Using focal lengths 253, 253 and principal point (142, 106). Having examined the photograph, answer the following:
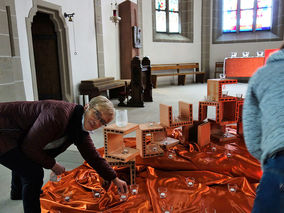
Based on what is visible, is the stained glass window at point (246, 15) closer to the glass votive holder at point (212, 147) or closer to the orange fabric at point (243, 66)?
the orange fabric at point (243, 66)

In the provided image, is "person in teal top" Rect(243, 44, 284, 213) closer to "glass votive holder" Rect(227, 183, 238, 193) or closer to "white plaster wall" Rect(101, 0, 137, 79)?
"glass votive holder" Rect(227, 183, 238, 193)

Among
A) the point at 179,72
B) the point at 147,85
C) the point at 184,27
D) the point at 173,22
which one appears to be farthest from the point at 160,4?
the point at 147,85

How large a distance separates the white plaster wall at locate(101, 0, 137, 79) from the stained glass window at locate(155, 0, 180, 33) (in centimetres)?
278

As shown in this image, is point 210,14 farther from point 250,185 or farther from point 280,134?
point 280,134

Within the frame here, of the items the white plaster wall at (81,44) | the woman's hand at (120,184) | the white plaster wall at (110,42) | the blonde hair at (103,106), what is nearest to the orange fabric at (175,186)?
the woman's hand at (120,184)

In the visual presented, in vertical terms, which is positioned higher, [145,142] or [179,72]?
[179,72]

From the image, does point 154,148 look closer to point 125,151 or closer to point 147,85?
point 125,151

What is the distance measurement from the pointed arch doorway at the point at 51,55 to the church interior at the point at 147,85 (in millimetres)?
23

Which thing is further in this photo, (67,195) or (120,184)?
(67,195)

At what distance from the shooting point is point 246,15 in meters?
11.4

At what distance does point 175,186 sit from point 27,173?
1.28 meters

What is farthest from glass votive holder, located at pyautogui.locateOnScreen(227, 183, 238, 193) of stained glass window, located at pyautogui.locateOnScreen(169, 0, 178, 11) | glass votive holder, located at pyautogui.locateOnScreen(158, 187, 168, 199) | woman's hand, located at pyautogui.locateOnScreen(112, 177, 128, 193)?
stained glass window, located at pyautogui.locateOnScreen(169, 0, 178, 11)

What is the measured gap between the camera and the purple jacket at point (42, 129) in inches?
64.8

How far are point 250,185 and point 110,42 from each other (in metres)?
6.70
